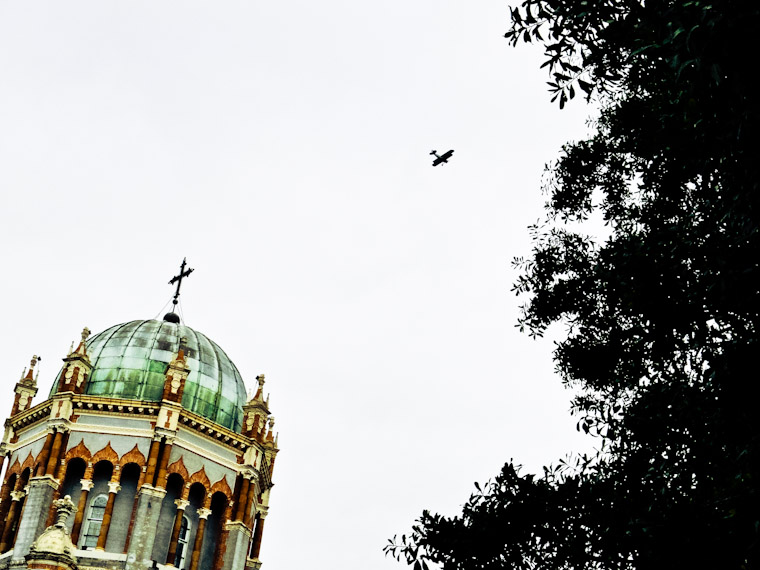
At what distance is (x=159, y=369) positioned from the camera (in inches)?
1334

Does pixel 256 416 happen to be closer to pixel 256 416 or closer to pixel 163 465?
pixel 256 416

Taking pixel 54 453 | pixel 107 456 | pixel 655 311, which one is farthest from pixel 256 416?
pixel 655 311

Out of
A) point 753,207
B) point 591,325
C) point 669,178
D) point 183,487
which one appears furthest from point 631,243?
point 183,487

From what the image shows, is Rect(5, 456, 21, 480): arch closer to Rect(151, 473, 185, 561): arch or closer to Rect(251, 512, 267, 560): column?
Rect(151, 473, 185, 561): arch

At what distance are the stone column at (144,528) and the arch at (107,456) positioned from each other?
1.51 metres

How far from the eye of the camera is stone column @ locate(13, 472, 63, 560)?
30266mm

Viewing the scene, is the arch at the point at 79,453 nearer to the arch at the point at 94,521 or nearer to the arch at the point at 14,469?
the arch at the point at 94,521

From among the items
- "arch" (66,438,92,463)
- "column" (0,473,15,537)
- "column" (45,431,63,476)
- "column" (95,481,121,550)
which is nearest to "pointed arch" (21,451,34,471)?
"column" (0,473,15,537)

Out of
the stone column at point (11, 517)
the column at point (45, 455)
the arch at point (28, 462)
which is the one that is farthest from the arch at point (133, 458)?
the stone column at point (11, 517)

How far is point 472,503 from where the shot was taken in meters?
13.4

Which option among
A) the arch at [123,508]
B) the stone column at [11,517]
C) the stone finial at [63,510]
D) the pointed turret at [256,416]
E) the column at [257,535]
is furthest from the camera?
the column at [257,535]

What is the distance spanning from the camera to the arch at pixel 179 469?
31.8m

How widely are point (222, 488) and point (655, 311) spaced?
2362 centimetres

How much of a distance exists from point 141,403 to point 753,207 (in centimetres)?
2618
